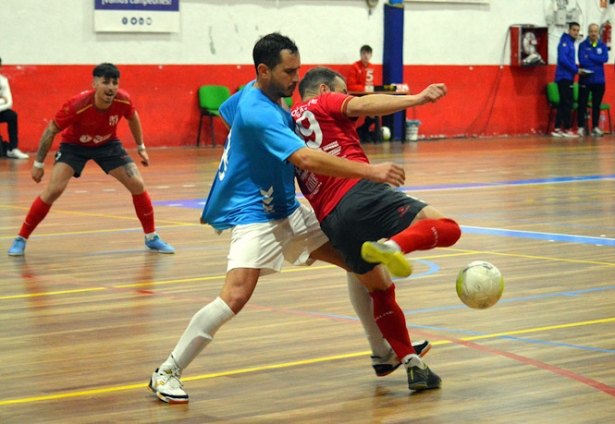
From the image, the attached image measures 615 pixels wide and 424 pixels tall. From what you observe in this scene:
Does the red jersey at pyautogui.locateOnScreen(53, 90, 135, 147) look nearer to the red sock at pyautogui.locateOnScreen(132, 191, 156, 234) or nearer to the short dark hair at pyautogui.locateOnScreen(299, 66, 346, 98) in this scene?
the red sock at pyautogui.locateOnScreen(132, 191, 156, 234)

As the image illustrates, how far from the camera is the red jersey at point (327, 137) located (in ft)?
15.7

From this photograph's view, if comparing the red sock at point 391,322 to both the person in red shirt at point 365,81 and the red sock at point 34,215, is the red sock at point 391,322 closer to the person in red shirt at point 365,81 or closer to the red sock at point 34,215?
the red sock at point 34,215

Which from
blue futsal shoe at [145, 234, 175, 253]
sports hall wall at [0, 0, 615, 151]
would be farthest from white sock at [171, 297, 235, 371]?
sports hall wall at [0, 0, 615, 151]

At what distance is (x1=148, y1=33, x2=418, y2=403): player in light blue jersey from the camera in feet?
14.7

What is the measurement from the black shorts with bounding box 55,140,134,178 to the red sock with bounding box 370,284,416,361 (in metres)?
4.80

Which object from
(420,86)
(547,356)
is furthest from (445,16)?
(547,356)

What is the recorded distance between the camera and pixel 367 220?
470 cm

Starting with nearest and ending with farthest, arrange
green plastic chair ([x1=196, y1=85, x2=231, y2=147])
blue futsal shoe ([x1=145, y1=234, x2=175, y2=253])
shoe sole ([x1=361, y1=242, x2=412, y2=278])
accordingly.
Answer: shoe sole ([x1=361, y1=242, x2=412, y2=278]), blue futsal shoe ([x1=145, y1=234, x2=175, y2=253]), green plastic chair ([x1=196, y1=85, x2=231, y2=147])

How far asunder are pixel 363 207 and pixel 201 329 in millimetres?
866

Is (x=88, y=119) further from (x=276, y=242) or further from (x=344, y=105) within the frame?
(x=344, y=105)

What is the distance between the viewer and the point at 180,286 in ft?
24.6

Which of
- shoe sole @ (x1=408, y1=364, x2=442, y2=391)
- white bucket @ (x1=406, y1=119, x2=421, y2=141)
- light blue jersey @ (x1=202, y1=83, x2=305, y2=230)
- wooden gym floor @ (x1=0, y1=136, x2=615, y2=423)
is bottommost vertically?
white bucket @ (x1=406, y1=119, x2=421, y2=141)

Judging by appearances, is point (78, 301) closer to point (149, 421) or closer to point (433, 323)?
point (433, 323)

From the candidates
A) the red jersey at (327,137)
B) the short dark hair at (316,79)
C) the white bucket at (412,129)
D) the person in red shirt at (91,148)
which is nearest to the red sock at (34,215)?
the person in red shirt at (91,148)
